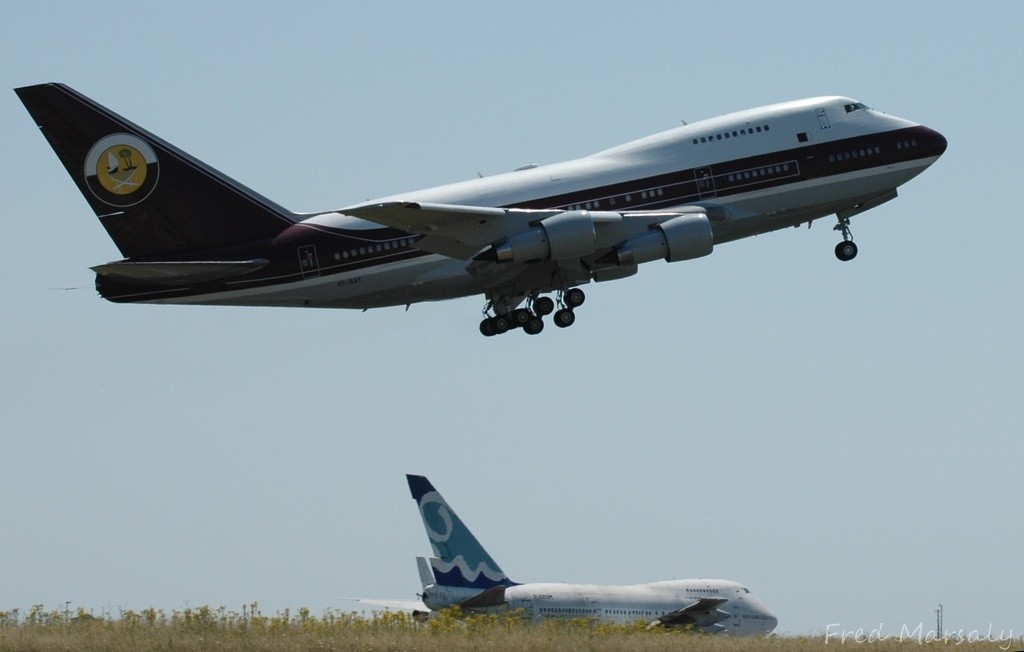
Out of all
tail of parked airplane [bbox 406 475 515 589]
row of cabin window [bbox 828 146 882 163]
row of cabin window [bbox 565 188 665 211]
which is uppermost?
row of cabin window [bbox 828 146 882 163]

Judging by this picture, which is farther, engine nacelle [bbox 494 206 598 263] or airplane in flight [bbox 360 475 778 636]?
airplane in flight [bbox 360 475 778 636]

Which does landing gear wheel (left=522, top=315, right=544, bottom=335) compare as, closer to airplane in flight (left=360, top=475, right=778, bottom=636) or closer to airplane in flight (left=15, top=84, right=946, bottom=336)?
airplane in flight (left=15, top=84, right=946, bottom=336)

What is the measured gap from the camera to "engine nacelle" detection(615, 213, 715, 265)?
51.4 meters

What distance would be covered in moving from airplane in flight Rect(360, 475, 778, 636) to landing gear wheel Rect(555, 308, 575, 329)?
10873 millimetres

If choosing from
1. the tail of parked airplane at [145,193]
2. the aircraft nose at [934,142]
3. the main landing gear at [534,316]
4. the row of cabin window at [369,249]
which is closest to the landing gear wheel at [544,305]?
the main landing gear at [534,316]

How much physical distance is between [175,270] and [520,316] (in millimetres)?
12313


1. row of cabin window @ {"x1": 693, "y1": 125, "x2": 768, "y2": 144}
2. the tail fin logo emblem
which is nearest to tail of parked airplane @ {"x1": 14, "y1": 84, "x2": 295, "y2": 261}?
the tail fin logo emblem

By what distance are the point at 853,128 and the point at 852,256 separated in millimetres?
5211

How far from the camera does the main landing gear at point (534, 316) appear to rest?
54156 mm

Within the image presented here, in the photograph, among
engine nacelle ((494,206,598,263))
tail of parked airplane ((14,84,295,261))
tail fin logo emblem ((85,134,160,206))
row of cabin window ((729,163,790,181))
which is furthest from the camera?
row of cabin window ((729,163,790,181))

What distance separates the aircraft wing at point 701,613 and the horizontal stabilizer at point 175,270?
2308 cm

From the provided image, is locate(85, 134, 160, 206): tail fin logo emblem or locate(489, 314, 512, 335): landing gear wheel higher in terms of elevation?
locate(85, 134, 160, 206): tail fin logo emblem

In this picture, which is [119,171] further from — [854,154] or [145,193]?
[854,154]

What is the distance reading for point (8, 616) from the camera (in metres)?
37.1
